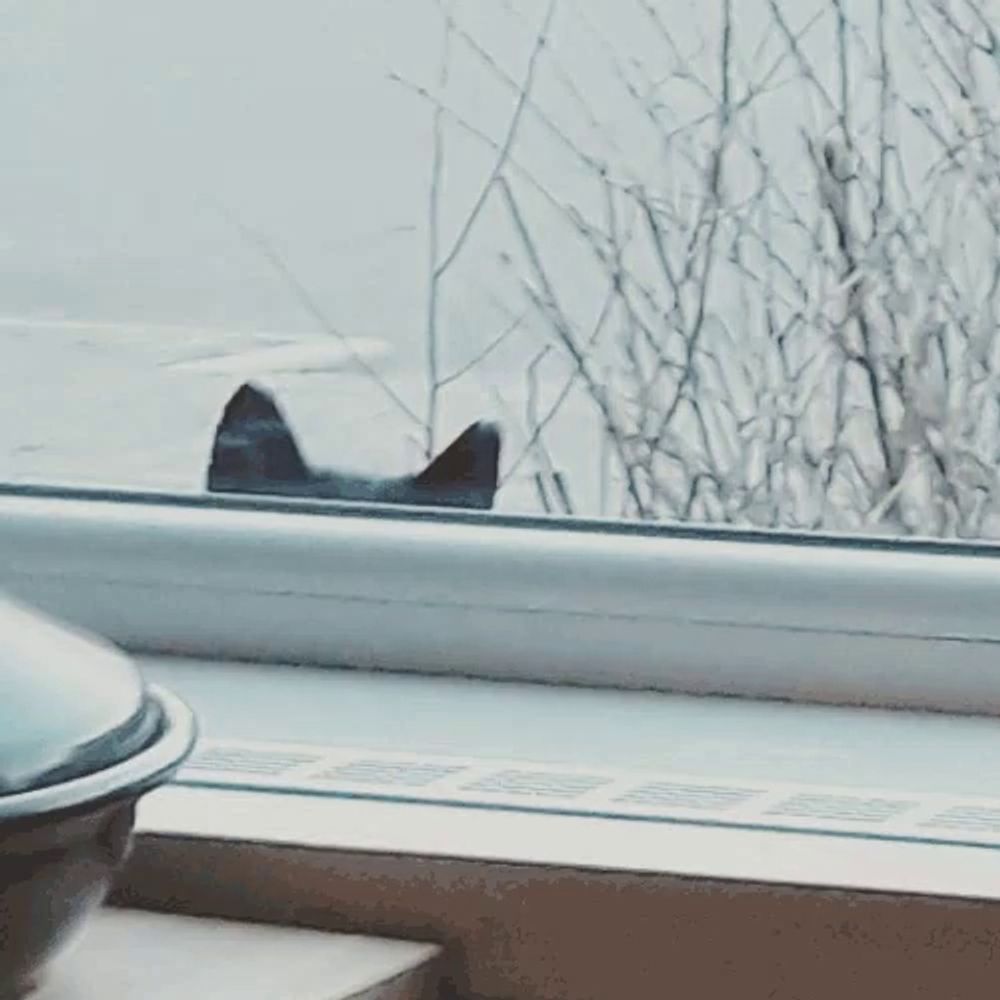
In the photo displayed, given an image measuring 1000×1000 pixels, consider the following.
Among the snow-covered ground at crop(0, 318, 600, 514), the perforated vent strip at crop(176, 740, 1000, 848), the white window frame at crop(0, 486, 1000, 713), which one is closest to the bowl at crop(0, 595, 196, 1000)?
the perforated vent strip at crop(176, 740, 1000, 848)

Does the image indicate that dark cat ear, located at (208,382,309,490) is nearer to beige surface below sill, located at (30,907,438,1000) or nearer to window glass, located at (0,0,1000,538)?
window glass, located at (0,0,1000,538)

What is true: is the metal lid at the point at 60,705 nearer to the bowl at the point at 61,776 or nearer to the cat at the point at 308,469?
the bowl at the point at 61,776

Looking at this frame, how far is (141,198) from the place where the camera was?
153cm

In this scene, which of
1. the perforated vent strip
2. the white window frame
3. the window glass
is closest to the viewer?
the perforated vent strip

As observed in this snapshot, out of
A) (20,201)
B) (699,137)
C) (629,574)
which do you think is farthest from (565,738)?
(20,201)

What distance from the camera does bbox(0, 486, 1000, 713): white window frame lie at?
1.35m

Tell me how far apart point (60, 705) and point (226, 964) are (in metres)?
0.14

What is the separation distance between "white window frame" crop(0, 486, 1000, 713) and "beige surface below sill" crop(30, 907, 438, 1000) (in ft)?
1.13

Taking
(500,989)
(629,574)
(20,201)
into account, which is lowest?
(500,989)

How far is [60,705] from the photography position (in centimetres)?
97

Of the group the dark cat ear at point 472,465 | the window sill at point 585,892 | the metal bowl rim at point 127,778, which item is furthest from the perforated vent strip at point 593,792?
the dark cat ear at point 472,465

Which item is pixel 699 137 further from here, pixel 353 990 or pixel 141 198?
pixel 353 990

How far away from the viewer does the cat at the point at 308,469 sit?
1467mm

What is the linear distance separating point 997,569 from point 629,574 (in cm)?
20
